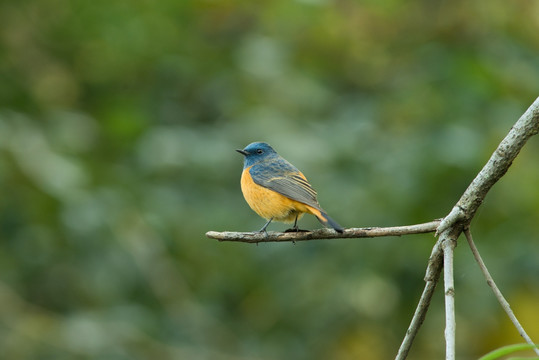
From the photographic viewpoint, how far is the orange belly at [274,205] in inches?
163

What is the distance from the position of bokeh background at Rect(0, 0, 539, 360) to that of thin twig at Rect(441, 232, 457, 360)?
3017 mm

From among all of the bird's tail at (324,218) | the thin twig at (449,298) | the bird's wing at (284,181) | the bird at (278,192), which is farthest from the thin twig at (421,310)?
the bird's wing at (284,181)

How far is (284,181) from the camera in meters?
4.23

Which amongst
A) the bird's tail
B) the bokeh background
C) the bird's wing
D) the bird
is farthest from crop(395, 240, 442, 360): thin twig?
the bokeh background

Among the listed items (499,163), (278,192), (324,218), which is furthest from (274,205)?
(499,163)

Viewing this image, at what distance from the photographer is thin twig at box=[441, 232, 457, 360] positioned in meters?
1.46

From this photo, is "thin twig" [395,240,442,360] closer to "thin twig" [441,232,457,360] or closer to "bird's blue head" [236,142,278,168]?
"thin twig" [441,232,457,360]

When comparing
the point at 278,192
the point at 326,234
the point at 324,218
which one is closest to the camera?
the point at 326,234

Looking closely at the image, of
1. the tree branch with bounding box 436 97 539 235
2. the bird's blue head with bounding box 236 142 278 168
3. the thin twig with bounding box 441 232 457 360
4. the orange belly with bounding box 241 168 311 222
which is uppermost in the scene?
the bird's blue head with bounding box 236 142 278 168

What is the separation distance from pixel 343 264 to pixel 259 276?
0.88 m

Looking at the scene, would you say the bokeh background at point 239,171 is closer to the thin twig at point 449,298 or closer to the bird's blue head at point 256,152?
the bird's blue head at point 256,152

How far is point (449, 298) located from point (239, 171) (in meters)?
4.66

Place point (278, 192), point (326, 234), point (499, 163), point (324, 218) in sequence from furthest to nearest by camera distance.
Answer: point (278, 192)
point (324, 218)
point (326, 234)
point (499, 163)

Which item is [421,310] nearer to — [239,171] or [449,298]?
[449,298]
